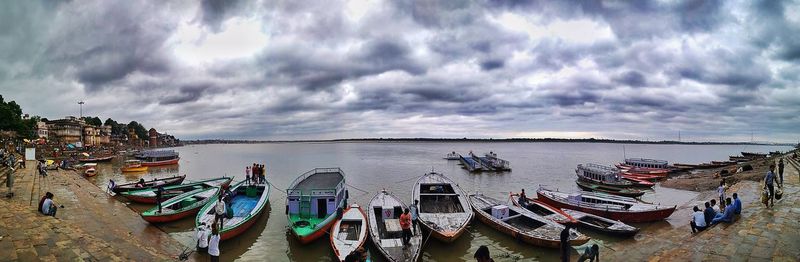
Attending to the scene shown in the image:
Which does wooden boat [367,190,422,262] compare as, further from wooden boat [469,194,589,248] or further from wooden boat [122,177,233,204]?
wooden boat [122,177,233,204]

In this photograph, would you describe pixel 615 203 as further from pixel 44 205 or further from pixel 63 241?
pixel 44 205

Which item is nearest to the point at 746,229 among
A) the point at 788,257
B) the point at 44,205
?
the point at 788,257

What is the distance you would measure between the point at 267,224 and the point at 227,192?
3.25 metres

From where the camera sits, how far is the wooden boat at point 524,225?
1602 cm

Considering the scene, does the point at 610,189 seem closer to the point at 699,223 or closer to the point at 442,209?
the point at 699,223

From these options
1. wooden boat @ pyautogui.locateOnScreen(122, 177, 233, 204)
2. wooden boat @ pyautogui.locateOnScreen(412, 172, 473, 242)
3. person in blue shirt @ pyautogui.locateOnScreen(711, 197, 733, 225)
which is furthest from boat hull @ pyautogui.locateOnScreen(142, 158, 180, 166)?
person in blue shirt @ pyautogui.locateOnScreen(711, 197, 733, 225)

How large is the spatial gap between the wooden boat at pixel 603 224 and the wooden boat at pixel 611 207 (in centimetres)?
146

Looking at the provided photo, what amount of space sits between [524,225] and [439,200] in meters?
6.17

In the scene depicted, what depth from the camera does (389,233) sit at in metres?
16.7

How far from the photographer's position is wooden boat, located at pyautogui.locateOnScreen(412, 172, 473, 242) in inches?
670

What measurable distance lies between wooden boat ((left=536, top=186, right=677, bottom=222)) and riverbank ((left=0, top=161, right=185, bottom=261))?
23.1 m

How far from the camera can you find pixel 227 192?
72.4 ft

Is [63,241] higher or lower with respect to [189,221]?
higher

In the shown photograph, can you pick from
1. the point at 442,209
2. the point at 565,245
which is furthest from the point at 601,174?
the point at 565,245
